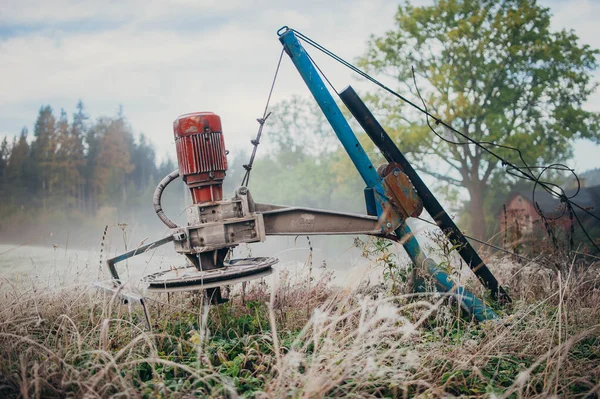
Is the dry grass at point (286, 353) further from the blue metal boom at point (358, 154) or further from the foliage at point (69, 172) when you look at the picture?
the foliage at point (69, 172)

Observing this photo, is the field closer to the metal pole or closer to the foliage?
the metal pole

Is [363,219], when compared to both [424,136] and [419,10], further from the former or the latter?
[419,10]

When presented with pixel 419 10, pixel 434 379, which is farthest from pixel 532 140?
pixel 434 379

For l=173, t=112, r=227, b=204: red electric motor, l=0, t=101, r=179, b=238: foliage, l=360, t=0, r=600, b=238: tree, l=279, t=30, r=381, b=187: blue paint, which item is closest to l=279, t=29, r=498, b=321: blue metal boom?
l=279, t=30, r=381, b=187: blue paint

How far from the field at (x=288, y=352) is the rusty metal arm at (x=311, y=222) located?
379mm

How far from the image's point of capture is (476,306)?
175 inches

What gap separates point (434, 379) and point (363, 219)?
164cm

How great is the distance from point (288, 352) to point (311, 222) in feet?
4.91

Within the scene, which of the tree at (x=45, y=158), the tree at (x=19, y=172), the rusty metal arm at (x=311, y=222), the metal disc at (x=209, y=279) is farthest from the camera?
A: the tree at (x=45, y=158)

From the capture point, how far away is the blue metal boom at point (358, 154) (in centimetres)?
433

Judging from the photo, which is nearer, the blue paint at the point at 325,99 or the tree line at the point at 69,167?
the blue paint at the point at 325,99

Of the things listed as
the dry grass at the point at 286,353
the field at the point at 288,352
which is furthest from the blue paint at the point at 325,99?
the dry grass at the point at 286,353

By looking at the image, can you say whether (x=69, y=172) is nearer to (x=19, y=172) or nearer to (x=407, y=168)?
(x=19, y=172)

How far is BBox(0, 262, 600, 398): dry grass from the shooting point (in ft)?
8.63
